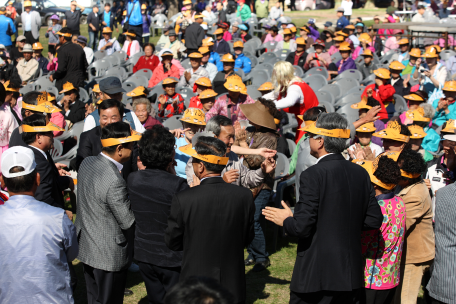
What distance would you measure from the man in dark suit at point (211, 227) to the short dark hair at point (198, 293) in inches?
46.3

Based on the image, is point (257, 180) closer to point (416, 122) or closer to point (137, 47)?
point (416, 122)

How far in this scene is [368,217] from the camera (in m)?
3.17

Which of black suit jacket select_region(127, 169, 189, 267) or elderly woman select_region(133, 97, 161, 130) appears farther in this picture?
elderly woman select_region(133, 97, 161, 130)

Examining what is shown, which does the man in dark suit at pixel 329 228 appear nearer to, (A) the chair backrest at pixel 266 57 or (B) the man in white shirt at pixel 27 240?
(B) the man in white shirt at pixel 27 240

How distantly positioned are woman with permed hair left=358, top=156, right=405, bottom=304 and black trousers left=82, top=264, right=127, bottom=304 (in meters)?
1.77

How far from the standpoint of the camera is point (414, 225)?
372 centimetres

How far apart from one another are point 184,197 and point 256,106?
88.6 inches

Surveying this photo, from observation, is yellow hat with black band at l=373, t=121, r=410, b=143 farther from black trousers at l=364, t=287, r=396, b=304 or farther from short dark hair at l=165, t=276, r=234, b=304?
short dark hair at l=165, t=276, r=234, b=304

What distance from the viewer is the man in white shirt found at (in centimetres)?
269

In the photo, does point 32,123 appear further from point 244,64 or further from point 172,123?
point 244,64

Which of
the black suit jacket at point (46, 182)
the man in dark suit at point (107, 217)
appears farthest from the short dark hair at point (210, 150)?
the black suit jacket at point (46, 182)

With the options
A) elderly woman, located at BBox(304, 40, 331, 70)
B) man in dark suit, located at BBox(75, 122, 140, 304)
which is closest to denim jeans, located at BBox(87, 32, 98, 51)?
elderly woman, located at BBox(304, 40, 331, 70)

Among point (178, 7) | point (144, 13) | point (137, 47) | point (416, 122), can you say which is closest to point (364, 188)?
point (416, 122)

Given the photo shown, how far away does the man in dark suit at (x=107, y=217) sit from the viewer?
3.31 m
